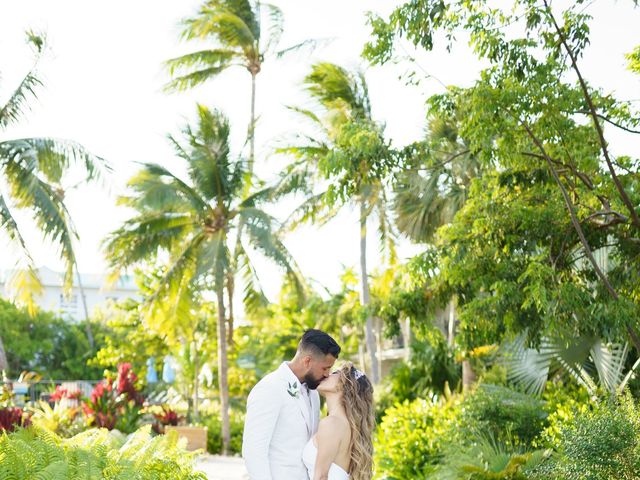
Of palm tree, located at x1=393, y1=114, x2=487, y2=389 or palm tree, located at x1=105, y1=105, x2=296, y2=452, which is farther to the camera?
palm tree, located at x1=105, y1=105, x2=296, y2=452

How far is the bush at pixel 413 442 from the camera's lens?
1436cm

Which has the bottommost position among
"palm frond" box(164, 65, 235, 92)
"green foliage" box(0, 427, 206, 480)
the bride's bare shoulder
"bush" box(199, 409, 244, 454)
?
"bush" box(199, 409, 244, 454)

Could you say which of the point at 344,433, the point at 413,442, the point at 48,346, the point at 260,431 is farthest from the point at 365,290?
the point at 48,346

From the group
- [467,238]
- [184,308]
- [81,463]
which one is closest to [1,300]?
[184,308]

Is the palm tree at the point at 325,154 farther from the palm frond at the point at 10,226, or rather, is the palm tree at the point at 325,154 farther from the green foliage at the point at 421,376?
the palm frond at the point at 10,226

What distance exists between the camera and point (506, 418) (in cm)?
1427

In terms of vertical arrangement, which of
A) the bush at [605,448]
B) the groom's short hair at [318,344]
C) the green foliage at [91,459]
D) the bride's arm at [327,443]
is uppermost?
the groom's short hair at [318,344]

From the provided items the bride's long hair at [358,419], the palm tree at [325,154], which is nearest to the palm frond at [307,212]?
the palm tree at [325,154]

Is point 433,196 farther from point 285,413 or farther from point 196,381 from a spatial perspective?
point 285,413

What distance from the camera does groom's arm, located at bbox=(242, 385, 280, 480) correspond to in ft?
17.9

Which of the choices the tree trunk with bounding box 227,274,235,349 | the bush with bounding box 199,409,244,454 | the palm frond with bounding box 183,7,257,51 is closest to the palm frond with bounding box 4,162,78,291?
the bush with bounding box 199,409,244,454

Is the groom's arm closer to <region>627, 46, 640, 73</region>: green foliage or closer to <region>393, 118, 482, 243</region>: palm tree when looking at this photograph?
<region>627, 46, 640, 73</region>: green foliage

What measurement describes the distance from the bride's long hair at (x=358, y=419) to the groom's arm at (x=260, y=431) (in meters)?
0.46

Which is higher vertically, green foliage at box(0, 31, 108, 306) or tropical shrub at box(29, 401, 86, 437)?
green foliage at box(0, 31, 108, 306)
